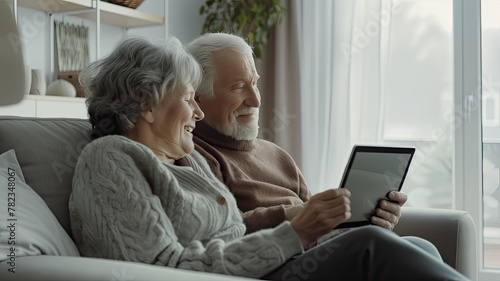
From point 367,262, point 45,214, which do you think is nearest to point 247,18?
point 45,214

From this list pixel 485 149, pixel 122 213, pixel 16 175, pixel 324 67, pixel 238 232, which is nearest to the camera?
pixel 122 213

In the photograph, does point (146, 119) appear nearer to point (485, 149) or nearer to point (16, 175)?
point (16, 175)

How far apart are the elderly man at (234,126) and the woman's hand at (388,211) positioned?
1.00ft

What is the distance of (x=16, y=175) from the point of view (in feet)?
5.32

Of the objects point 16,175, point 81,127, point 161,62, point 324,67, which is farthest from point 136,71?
point 324,67

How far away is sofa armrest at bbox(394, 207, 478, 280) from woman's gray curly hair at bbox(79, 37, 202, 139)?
0.93 meters

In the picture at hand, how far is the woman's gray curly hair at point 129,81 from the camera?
5.80ft

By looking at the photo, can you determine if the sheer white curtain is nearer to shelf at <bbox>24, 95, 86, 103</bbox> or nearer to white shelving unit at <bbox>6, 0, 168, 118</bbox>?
white shelving unit at <bbox>6, 0, 168, 118</bbox>

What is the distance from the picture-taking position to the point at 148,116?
1785 millimetres

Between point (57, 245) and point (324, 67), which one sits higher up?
point (324, 67)

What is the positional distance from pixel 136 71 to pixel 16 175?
402mm

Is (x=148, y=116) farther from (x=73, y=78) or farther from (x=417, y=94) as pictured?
(x=417, y=94)

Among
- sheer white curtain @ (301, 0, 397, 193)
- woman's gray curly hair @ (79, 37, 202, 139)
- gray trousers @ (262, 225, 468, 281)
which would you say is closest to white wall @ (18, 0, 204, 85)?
sheer white curtain @ (301, 0, 397, 193)

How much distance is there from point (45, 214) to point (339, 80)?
2663mm
